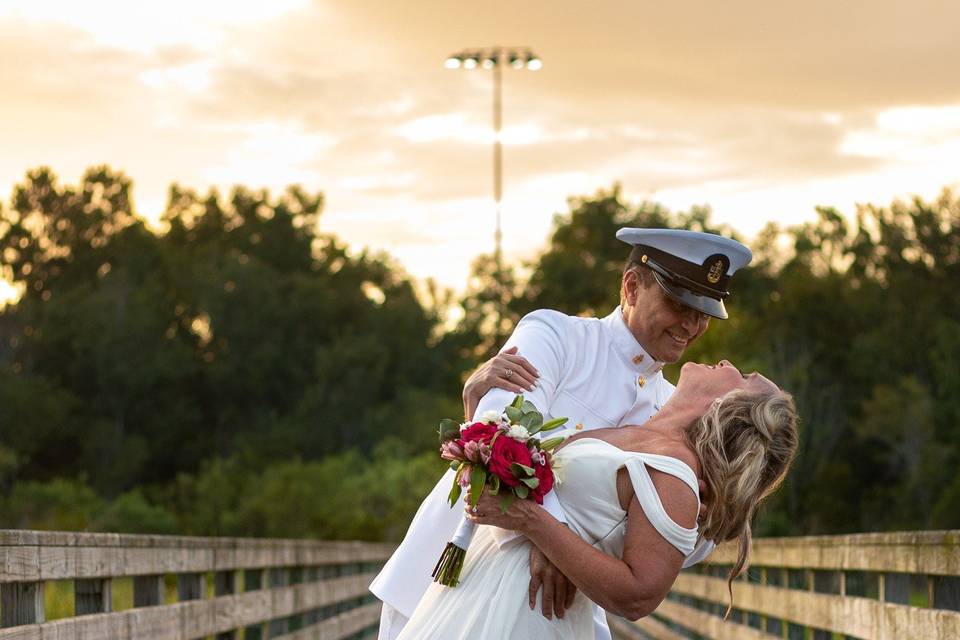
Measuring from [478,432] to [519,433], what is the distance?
121 millimetres

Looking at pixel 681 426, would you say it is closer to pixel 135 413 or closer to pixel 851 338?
pixel 851 338

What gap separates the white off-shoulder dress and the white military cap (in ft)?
2.30

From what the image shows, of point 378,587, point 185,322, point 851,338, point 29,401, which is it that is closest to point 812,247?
point 851,338

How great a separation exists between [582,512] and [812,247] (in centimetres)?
7611

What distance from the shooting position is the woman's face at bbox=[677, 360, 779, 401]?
509cm

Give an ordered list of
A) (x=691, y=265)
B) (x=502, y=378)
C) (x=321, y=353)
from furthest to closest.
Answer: (x=321, y=353)
(x=691, y=265)
(x=502, y=378)

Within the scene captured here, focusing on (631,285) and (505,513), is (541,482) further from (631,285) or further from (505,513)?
(631,285)

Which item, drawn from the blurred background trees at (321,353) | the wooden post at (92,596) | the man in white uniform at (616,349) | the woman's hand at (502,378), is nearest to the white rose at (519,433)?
the woman's hand at (502,378)

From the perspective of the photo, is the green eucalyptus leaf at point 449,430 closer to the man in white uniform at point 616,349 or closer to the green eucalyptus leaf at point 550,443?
the green eucalyptus leaf at point 550,443

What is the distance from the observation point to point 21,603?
19.2ft

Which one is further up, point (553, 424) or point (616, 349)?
point (616, 349)

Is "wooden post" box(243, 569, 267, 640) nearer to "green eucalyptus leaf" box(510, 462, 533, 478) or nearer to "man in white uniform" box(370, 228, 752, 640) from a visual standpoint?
"man in white uniform" box(370, 228, 752, 640)

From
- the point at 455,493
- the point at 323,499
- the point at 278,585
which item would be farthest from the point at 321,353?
the point at 455,493

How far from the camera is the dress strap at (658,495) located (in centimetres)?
473
